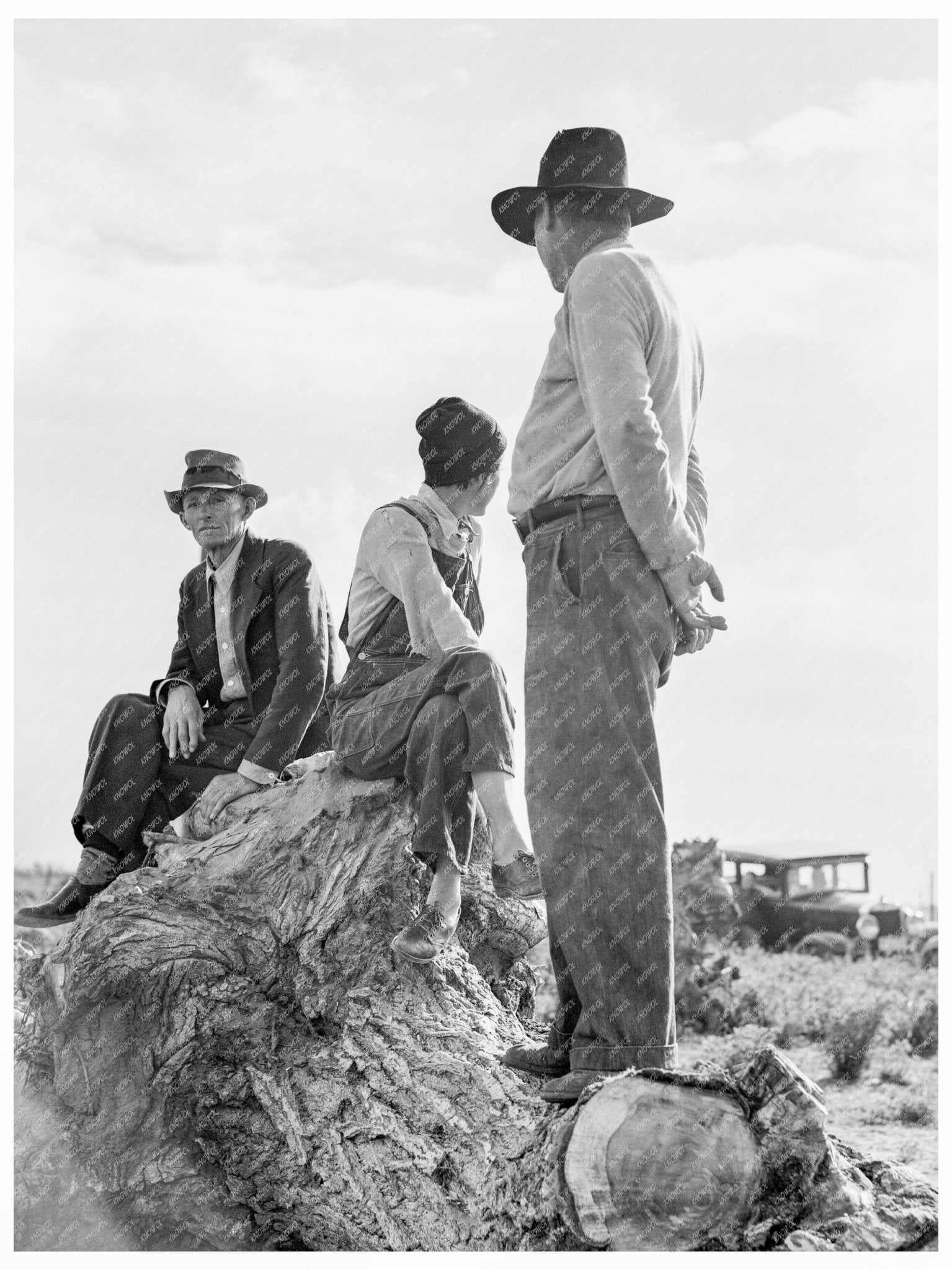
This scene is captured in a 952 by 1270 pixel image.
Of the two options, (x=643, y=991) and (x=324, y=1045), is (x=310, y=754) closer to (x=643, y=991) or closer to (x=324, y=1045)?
(x=324, y=1045)

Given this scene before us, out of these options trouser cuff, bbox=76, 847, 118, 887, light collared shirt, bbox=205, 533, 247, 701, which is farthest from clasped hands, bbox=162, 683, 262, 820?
trouser cuff, bbox=76, 847, 118, 887

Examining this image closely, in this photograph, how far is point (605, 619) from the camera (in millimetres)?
3416

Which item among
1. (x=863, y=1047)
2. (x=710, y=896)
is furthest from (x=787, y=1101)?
(x=710, y=896)

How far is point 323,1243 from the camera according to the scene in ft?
13.8

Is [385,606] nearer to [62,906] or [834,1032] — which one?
[62,906]

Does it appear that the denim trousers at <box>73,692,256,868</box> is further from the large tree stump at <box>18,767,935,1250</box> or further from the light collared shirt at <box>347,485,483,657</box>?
the light collared shirt at <box>347,485,483,657</box>

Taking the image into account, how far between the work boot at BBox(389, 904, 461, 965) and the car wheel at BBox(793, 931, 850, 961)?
46.7 feet

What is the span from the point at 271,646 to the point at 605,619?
7.25 feet

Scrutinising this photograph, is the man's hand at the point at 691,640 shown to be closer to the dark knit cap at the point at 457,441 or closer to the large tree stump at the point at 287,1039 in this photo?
the dark knit cap at the point at 457,441

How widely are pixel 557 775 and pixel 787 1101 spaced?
960 mm

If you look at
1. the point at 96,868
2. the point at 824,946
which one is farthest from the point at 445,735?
the point at 824,946

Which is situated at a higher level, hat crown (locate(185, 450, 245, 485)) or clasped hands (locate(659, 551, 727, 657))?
hat crown (locate(185, 450, 245, 485))

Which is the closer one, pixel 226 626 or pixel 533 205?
pixel 533 205

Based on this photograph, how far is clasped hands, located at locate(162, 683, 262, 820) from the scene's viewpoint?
5000 mm
